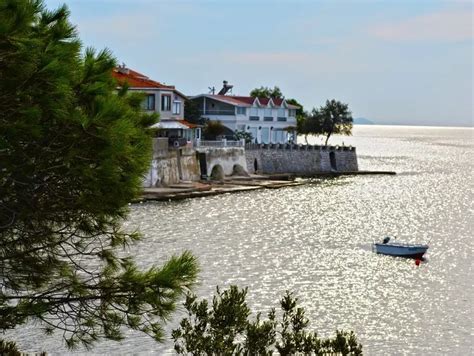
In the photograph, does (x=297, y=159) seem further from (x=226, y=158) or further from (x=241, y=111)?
(x=226, y=158)

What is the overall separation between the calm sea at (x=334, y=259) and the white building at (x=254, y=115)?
58.3 ft

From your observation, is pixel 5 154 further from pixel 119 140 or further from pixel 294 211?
pixel 294 211

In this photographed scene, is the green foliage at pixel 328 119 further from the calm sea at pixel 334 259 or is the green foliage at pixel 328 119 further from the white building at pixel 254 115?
the calm sea at pixel 334 259

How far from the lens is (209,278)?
112 feet

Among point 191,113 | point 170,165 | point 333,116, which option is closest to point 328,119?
point 333,116

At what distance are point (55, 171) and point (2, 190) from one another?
71 cm

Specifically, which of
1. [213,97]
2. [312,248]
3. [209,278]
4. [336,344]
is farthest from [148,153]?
[213,97]

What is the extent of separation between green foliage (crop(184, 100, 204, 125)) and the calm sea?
1694cm

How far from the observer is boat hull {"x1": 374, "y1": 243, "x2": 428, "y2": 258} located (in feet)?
138

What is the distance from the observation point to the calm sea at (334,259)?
89.2 ft

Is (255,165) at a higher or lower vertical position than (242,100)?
lower

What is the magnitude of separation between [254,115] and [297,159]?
818cm

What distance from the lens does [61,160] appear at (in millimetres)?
10250

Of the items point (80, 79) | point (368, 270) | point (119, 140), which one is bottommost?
point (368, 270)
